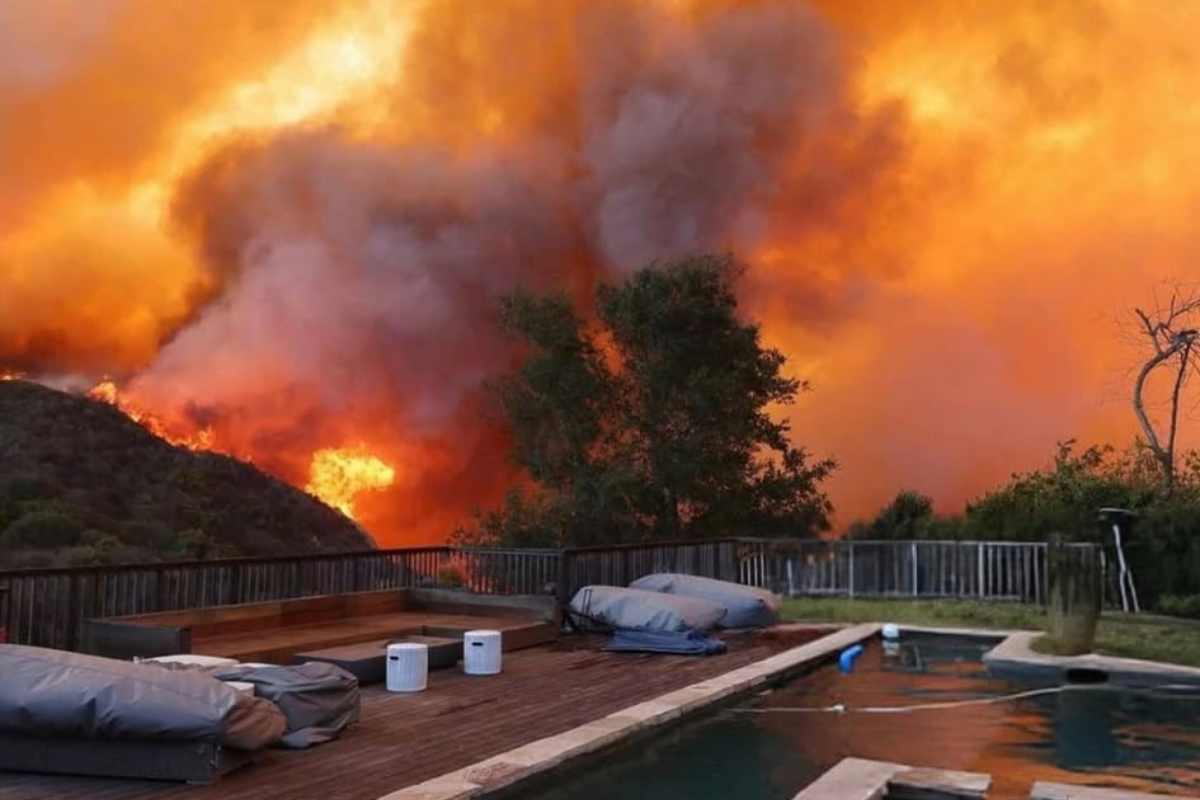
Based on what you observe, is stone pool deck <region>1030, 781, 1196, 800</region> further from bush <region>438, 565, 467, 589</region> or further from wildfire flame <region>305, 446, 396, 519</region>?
wildfire flame <region>305, 446, 396, 519</region>

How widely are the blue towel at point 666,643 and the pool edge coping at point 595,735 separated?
2.19ft

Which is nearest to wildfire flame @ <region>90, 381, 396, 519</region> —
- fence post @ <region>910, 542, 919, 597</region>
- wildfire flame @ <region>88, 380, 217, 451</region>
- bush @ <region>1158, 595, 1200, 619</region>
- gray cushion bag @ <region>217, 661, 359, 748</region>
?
wildfire flame @ <region>88, 380, 217, 451</region>

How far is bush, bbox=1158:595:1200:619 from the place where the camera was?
15.6 meters

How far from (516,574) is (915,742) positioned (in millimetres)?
6414

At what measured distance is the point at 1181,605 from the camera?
51.3 feet

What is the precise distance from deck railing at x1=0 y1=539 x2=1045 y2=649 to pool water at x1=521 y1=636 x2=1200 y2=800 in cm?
401

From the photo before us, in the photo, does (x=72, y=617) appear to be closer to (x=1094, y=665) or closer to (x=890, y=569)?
(x=1094, y=665)

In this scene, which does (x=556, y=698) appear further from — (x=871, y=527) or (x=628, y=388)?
(x=628, y=388)

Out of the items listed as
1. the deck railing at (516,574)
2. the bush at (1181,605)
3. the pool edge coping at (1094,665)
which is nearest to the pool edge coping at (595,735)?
the pool edge coping at (1094,665)

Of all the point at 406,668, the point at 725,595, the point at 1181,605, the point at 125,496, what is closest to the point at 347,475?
the point at 125,496

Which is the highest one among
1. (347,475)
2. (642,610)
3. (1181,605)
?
(347,475)

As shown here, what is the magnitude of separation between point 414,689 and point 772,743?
2.75 m

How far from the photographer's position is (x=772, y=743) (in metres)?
7.70

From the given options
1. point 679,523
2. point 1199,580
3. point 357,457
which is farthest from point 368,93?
point 1199,580
